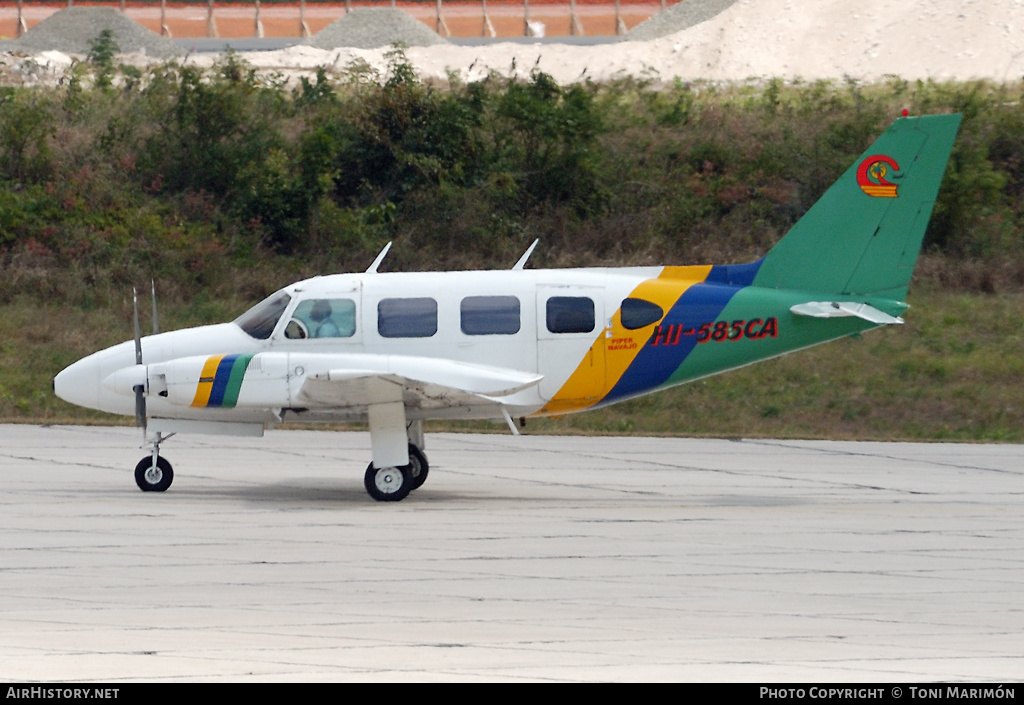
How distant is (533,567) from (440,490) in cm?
508

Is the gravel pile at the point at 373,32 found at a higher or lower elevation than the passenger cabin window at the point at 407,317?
higher

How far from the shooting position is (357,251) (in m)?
33.2

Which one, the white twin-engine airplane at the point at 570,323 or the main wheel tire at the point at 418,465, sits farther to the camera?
the main wheel tire at the point at 418,465

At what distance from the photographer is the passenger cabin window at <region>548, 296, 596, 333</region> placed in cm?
1548

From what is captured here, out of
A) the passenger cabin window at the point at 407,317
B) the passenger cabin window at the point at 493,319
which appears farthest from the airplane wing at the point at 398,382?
the passenger cabin window at the point at 493,319

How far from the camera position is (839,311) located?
15.4 meters

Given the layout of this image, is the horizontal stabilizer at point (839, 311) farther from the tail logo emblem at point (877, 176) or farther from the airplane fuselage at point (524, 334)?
the tail logo emblem at point (877, 176)

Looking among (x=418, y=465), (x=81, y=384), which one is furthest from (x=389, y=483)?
(x=81, y=384)

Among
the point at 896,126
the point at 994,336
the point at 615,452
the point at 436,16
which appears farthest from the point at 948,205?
the point at 436,16

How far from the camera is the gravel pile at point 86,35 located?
153 feet

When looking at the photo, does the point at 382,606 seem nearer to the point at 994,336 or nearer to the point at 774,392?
the point at 774,392

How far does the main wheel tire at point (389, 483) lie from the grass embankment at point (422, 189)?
585 inches

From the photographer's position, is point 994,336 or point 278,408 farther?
point 994,336

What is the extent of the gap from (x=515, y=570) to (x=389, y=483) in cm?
401
